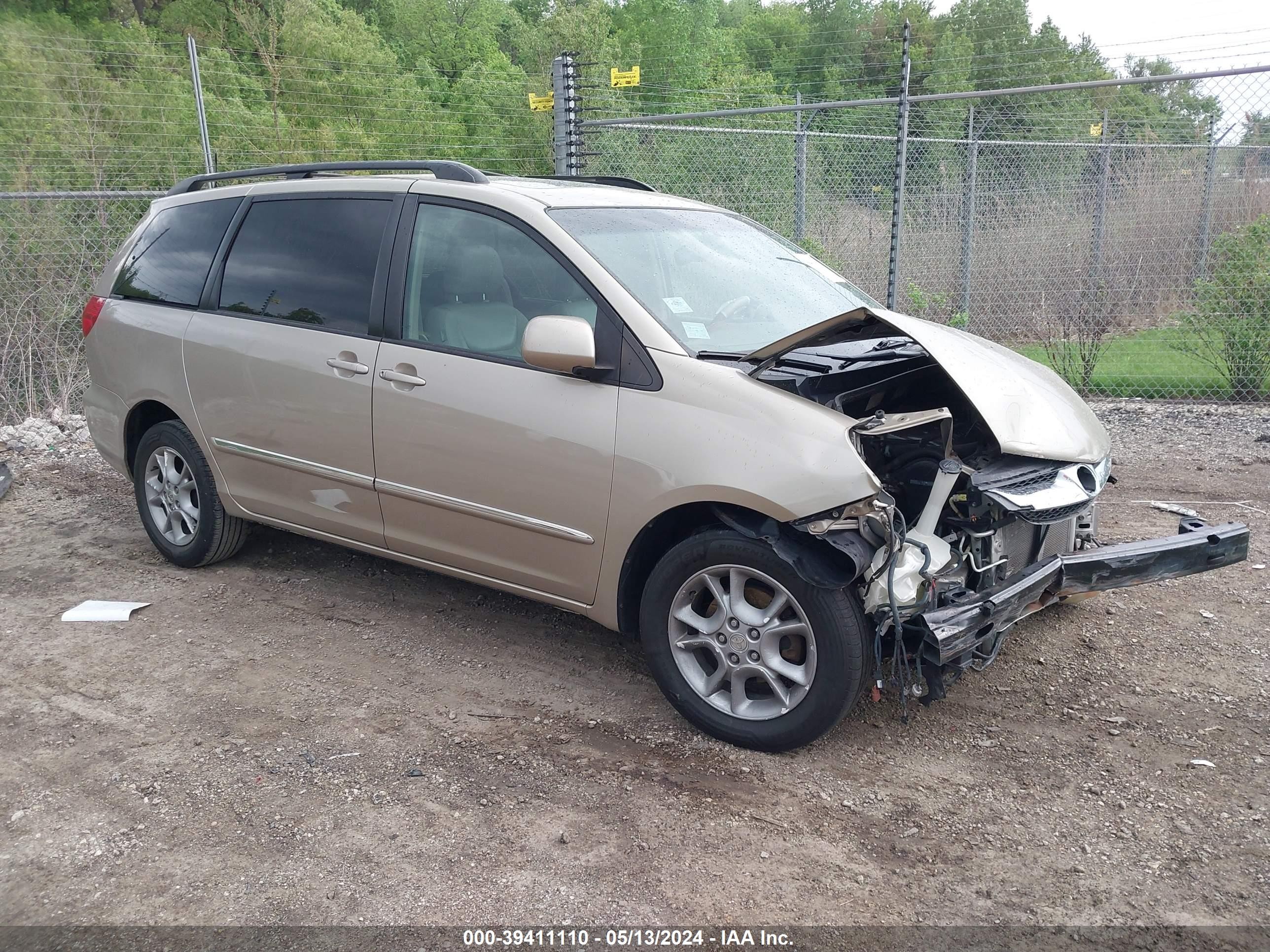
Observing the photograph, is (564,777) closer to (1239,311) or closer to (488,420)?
(488,420)

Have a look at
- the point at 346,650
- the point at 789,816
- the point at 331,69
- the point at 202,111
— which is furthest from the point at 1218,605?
the point at 331,69

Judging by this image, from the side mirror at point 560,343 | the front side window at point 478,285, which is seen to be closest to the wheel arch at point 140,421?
the front side window at point 478,285

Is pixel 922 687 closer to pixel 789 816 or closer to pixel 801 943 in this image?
pixel 789 816

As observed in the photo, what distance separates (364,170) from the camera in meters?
4.56

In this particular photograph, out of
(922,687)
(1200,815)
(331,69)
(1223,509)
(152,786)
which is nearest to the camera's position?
(1200,815)

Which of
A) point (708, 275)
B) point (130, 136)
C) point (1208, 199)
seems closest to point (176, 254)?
point (708, 275)

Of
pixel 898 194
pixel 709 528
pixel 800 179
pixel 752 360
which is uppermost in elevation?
pixel 800 179

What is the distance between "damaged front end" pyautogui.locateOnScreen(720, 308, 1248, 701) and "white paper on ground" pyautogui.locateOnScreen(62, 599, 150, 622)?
3.13 m

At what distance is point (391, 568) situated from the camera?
5.32 meters

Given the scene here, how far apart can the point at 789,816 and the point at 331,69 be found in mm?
17917

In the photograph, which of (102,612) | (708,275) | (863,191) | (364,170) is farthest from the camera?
(863,191)

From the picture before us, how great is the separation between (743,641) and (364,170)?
9.25ft

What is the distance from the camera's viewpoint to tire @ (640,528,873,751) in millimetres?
3178

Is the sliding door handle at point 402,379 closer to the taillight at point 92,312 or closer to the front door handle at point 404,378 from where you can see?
the front door handle at point 404,378
